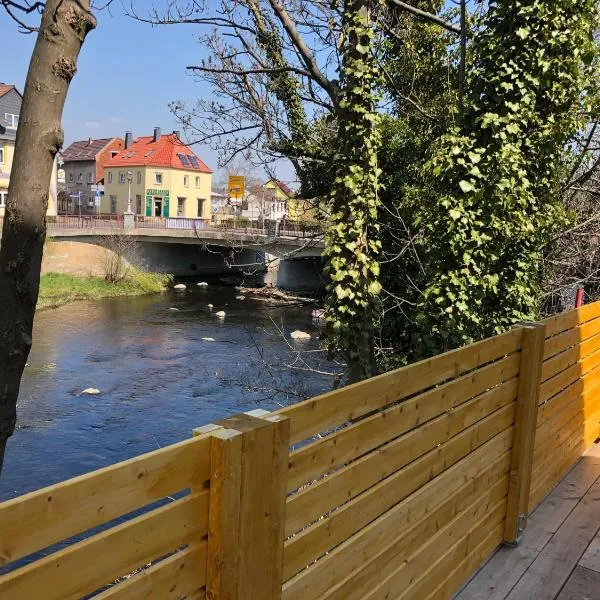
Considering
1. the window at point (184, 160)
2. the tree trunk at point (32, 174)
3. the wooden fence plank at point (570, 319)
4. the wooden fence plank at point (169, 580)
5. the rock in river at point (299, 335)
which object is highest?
the window at point (184, 160)

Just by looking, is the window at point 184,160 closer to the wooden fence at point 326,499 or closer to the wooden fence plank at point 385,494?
the wooden fence at point 326,499

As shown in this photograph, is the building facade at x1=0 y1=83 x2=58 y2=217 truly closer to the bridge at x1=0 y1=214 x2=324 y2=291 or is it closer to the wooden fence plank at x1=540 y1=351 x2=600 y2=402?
the bridge at x1=0 y1=214 x2=324 y2=291

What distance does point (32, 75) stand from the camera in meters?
2.37

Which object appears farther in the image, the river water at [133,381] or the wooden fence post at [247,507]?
the river water at [133,381]

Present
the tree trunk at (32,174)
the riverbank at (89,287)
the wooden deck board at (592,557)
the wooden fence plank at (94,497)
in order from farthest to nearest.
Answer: the riverbank at (89,287) → the wooden deck board at (592,557) → the tree trunk at (32,174) → the wooden fence plank at (94,497)

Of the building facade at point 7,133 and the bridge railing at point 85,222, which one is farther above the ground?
the building facade at point 7,133

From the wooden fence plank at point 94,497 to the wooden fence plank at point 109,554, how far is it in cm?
3

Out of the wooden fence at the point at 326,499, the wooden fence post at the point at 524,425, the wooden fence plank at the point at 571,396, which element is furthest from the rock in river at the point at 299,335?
the wooden fence post at the point at 524,425

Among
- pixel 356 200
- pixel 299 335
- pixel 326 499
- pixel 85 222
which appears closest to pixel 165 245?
pixel 85 222

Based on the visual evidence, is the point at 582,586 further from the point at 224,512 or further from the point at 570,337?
the point at 224,512

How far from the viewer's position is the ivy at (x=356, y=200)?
6648 millimetres

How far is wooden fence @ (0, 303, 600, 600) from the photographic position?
1.16 metres

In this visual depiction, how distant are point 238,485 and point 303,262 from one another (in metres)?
28.4

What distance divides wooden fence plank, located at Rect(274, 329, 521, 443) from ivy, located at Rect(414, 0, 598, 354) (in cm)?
299
